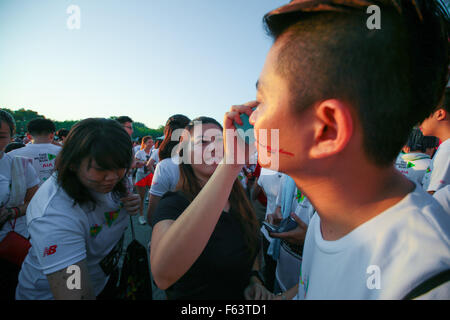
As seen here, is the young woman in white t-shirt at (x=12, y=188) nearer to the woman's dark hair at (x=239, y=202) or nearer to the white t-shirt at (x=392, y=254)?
the woman's dark hair at (x=239, y=202)

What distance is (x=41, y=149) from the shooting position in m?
4.19

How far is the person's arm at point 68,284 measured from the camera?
1.33 meters

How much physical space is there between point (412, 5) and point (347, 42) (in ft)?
0.80

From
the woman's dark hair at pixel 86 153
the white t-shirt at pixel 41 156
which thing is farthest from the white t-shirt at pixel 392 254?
the white t-shirt at pixel 41 156

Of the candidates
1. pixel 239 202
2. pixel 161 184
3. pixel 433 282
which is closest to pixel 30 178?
pixel 161 184


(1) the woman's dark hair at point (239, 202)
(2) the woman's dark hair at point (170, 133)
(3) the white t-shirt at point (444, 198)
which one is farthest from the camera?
(2) the woman's dark hair at point (170, 133)

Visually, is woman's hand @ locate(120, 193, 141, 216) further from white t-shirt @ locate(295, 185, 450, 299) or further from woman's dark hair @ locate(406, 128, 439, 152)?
woman's dark hair @ locate(406, 128, 439, 152)

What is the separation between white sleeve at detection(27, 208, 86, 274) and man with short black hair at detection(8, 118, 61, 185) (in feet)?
11.3

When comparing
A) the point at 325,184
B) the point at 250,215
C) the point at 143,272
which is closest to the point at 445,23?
the point at 325,184

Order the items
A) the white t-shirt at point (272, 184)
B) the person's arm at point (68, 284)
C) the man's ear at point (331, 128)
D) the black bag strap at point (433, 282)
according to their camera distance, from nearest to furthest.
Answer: the black bag strap at point (433, 282) < the man's ear at point (331, 128) < the person's arm at point (68, 284) < the white t-shirt at point (272, 184)

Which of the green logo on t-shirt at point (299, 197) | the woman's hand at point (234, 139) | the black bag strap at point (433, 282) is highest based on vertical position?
the woman's hand at point (234, 139)

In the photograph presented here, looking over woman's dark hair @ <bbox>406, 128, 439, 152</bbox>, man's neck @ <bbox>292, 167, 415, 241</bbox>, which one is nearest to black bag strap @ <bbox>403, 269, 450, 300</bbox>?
man's neck @ <bbox>292, 167, 415, 241</bbox>

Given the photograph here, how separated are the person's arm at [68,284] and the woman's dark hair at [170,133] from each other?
242cm
